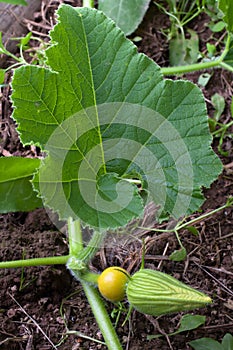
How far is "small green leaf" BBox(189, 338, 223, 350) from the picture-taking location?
1.44m

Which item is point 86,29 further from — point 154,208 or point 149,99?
point 154,208

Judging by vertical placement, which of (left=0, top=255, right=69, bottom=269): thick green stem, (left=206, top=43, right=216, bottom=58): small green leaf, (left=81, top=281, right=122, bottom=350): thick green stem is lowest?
(left=81, top=281, right=122, bottom=350): thick green stem

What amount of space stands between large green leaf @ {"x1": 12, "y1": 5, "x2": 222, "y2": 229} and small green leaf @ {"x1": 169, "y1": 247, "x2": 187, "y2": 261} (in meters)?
0.22

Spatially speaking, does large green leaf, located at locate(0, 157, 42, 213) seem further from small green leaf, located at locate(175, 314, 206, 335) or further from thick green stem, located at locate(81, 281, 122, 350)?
small green leaf, located at locate(175, 314, 206, 335)

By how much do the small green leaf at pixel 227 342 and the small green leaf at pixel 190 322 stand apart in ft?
0.22

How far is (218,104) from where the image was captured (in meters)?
1.89

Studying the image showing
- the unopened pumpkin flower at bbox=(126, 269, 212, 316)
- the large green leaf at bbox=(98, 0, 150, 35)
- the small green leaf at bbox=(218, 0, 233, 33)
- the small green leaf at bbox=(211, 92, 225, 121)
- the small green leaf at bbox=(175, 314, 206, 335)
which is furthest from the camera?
the large green leaf at bbox=(98, 0, 150, 35)

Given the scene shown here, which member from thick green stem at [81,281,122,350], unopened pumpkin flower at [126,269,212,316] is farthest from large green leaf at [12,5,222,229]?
thick green stem at [81,281,122,350]

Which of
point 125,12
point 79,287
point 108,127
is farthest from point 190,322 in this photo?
point 125,12

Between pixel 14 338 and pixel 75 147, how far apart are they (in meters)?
0.56

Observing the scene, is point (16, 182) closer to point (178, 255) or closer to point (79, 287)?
point (79, 287)

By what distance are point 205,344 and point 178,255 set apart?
237 mm

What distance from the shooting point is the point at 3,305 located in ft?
5.02

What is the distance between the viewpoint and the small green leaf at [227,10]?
4.48 ft
